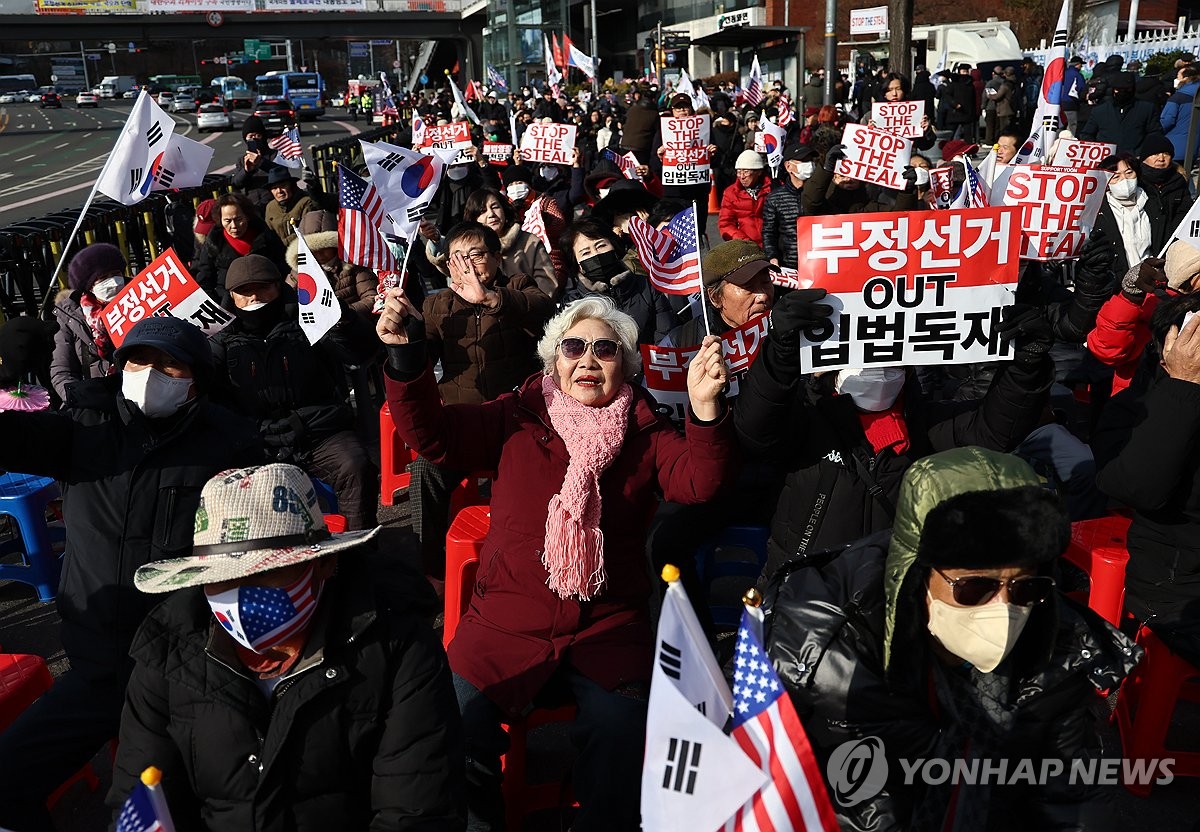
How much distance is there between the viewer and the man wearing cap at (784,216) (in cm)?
895

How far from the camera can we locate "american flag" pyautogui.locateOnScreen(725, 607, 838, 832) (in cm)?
208

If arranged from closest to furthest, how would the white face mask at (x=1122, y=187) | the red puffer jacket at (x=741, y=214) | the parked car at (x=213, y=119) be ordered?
the white face mask at (x=1122, y=187)
the red puffer jacket at (x=741, y=214)
the parked car at (x=213, y=119)

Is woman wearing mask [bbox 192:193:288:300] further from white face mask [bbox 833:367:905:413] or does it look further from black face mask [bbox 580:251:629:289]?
white face mask [bbox 833:367:905:413]

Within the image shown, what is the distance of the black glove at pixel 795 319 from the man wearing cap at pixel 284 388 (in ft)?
8.16

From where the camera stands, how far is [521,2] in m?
57.0

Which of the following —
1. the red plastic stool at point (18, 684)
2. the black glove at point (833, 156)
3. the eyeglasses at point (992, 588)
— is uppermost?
the black glove at point (833, 156)

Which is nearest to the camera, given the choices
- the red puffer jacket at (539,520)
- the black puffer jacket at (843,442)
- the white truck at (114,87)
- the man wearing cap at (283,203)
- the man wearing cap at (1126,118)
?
the red puffer jacket at (539,520)

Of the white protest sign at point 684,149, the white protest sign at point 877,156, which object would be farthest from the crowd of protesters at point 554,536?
the white protest sign at point 684,149

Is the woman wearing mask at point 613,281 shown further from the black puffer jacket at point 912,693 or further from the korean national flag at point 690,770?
the korean national flag at point 690,770

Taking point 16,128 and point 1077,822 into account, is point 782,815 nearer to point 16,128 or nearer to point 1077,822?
point 1077,822

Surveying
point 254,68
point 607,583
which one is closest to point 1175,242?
point 607,583

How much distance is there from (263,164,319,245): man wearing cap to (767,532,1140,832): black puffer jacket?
8.29 meters

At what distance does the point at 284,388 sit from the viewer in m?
5.23

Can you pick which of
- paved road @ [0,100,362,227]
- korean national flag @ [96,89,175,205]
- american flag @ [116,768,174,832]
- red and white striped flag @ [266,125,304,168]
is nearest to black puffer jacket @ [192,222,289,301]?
korean national flag @ [96,89,175,205]
